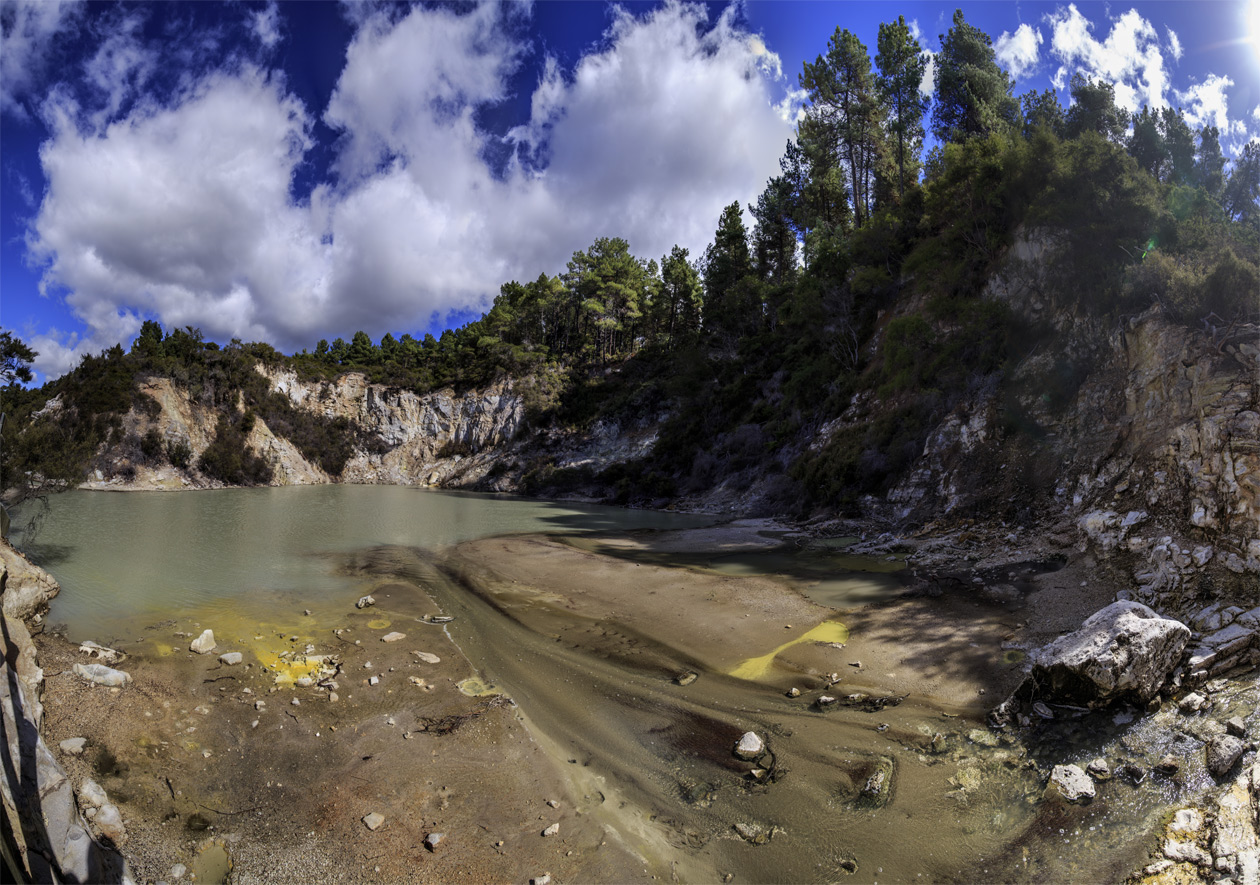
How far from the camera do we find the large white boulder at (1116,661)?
5.22 metres

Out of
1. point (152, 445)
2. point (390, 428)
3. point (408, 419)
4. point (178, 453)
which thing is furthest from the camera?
point (408, 419)

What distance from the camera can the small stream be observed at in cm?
402

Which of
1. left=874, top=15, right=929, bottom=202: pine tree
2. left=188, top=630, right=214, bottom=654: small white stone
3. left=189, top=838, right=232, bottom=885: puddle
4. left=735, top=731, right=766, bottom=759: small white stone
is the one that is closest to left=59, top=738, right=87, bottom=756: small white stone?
left=189, top=838, right=232, bottom=885: puddle

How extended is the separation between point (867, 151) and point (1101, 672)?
38652mm

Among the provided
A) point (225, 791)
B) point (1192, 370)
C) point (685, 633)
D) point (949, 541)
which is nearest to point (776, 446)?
point (949, 541)

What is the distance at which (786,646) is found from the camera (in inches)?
314

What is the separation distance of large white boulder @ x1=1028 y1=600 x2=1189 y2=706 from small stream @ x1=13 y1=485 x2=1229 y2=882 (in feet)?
0.82

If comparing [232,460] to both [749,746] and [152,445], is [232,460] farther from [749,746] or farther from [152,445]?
[749,746]

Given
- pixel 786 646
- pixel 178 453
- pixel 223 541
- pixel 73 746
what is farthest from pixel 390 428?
pixel 786 646

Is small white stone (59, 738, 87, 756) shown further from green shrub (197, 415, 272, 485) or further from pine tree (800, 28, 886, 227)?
green shrub (197, 415, 272, 485)

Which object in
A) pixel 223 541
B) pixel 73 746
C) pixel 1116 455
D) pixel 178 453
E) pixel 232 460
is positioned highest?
pixel 178 453

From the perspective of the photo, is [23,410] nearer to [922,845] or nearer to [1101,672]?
[922,845]

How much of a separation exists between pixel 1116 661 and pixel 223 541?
2139 centimetres

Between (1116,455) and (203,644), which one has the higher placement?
(1116,455)
